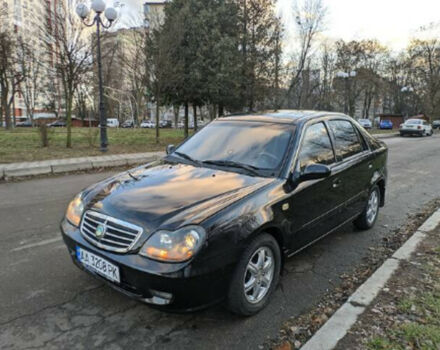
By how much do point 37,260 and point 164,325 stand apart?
1.86m

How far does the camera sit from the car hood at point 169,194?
2377 mm

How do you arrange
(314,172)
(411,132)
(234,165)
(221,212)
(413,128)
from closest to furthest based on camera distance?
(221,212) → (314,172) → (234,165) → (413,128) → (411,132)

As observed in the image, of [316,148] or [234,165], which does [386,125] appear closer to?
[316,148]

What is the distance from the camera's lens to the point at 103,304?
9.18ft

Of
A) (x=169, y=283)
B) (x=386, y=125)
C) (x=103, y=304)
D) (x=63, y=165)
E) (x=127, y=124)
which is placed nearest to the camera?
(x=169, y=283)

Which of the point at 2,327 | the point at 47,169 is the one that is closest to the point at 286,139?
the point at 2,327

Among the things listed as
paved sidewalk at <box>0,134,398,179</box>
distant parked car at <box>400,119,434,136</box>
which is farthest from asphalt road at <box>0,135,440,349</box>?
distant parked car at <box>400,119,434,136</box>

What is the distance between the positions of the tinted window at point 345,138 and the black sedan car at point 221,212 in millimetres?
23

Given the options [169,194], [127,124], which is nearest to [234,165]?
[169,194]

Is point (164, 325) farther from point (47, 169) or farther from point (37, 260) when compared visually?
point (47, 169)

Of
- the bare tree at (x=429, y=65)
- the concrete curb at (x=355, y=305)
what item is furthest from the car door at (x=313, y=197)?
the bare tree at (x=429, y=65)

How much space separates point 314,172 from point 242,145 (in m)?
0.82

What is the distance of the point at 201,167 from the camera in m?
3.30

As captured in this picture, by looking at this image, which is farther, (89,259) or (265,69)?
(265,69)
